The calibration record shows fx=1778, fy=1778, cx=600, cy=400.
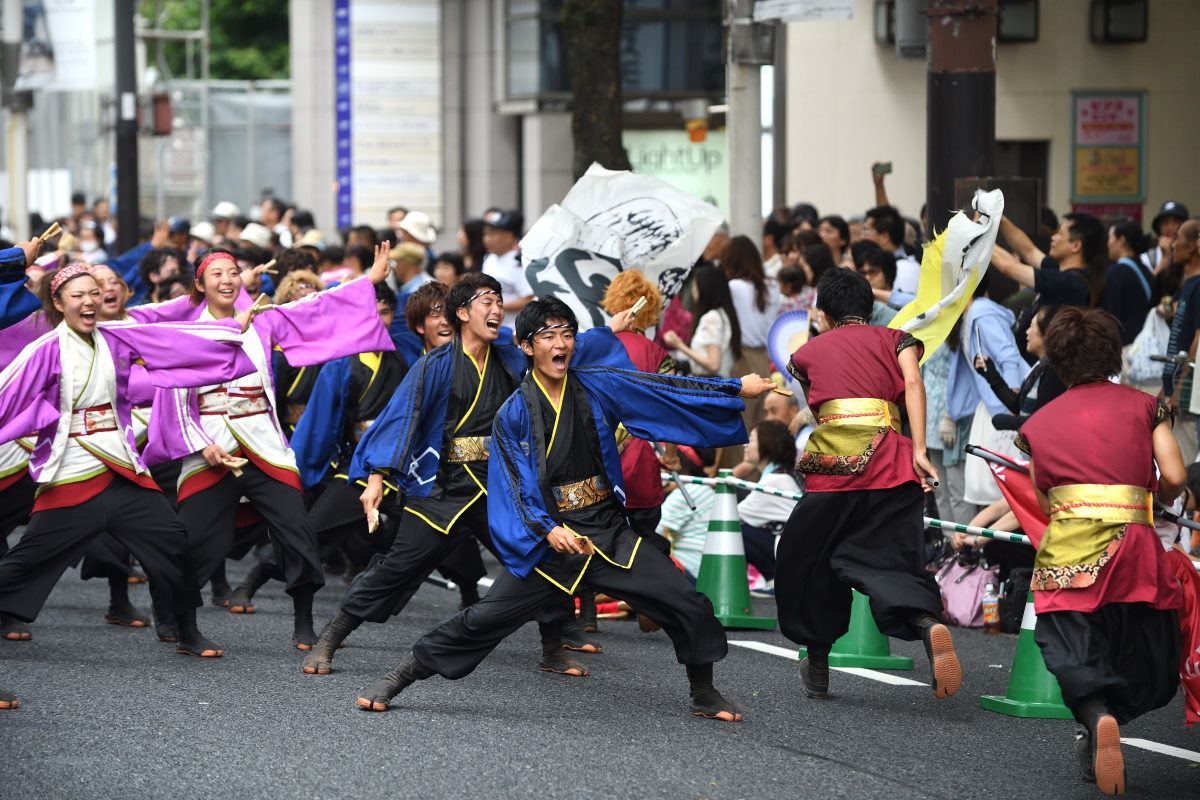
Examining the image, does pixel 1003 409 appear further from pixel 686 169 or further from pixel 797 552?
pixel 686 169

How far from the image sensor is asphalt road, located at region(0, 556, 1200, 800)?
5840 mm

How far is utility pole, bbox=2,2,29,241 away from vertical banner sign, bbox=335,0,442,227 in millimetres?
7153

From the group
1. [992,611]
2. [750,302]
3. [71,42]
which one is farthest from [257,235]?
[992,611]

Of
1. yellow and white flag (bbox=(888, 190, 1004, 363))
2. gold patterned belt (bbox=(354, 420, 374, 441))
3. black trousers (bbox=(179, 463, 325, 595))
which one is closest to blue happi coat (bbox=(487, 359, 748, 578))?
yellow and white flag (bbox=(888, 190, 1004, 363))

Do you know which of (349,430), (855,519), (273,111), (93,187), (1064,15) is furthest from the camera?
(93,187)

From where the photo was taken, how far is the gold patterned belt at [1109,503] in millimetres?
5773

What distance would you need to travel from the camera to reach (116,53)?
16578 millimetres

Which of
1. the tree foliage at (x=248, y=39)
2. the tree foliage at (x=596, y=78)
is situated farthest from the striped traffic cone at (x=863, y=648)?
the tree foliage at (x=248, y=39)

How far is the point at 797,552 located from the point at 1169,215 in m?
6.14

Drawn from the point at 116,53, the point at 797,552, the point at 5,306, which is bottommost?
the point at 797,552

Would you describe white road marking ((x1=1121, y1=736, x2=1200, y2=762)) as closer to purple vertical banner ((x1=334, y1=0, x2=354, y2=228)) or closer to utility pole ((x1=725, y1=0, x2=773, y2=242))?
utility pole ((x1=725, y1=0, x2=773, y2=242))

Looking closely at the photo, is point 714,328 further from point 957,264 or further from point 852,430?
point 852,430

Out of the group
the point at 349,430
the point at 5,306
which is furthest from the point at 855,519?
the point at 5,306

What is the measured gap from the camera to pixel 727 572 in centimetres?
898
